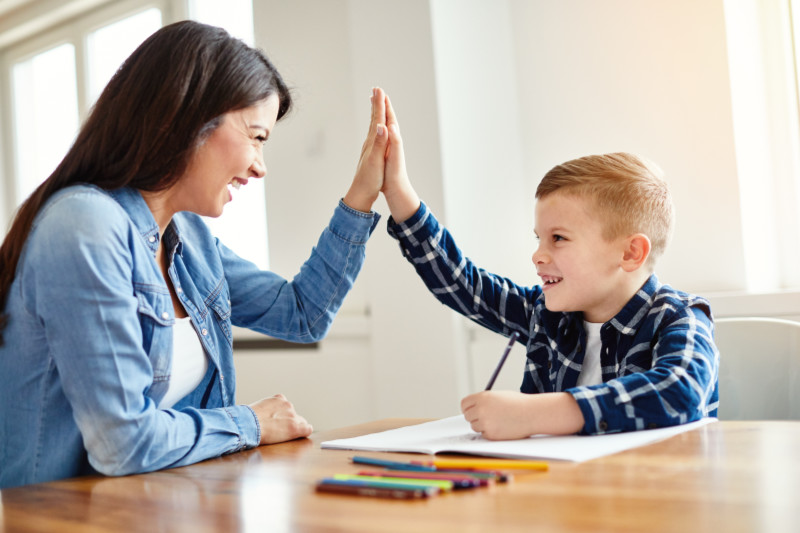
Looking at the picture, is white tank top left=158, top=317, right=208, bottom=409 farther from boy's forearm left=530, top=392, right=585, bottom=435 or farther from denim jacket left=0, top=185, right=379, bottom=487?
boy's forearm left=530, top=392, right=585, bottom=435

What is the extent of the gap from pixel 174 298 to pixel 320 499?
22.0 inches

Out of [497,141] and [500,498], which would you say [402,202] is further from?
[497,141]

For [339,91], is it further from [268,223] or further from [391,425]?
[391,425]

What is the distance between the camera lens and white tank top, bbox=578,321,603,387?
1296mm

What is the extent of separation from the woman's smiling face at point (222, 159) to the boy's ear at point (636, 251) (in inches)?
25.0

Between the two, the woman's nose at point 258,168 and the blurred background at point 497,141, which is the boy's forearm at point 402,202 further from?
the blurred background at point 497,141

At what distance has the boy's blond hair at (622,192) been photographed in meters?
1.33

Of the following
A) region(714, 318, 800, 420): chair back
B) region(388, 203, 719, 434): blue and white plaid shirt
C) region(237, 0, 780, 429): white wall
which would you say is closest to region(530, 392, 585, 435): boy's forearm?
region(388, 203, 719, 434): blue and white plaid shirt

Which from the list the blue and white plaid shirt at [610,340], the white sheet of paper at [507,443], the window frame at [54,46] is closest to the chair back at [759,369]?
the blue and white plaid shirt at [610,340]

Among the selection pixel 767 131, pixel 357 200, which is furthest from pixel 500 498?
pixel 767 131

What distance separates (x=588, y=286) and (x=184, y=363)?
2.17 ft

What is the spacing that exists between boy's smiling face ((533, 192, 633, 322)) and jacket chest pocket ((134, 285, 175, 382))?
0.62m

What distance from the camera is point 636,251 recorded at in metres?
1.32

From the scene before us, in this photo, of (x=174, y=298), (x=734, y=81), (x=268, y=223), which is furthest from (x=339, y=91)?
(x=174, y=298)
